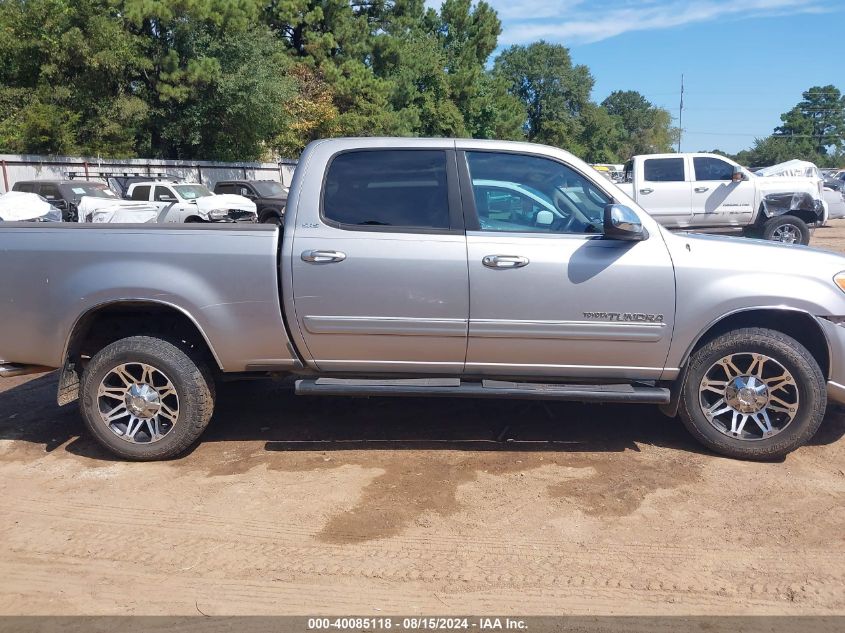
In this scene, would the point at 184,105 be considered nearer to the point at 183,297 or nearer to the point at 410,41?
the point at 410,41

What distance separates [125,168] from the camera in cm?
2947

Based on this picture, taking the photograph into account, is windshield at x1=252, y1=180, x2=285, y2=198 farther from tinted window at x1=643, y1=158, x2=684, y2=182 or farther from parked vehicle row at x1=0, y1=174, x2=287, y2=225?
tinted window at x1=643, y1=158, x2=684, y2=182

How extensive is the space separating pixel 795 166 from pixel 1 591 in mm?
23726

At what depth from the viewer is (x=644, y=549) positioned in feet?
12.1

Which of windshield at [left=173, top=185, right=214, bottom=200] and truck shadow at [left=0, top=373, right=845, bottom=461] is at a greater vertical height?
windshield at [left=173, top=185, right=214, bottom=200]

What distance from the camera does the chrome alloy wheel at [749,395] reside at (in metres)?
4.57

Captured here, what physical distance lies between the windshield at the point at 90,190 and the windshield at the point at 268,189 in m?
4.54

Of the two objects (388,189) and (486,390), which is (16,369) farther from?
(486,390)

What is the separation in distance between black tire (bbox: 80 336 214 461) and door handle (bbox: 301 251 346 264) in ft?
3.40

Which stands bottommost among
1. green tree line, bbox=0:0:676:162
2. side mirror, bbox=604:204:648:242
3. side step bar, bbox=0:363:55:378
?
side step bar, bbox=0:363:55:378

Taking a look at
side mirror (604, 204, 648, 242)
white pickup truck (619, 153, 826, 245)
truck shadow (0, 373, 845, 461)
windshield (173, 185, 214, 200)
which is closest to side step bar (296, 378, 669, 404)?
truck shadow (0, 373, 845, 461)

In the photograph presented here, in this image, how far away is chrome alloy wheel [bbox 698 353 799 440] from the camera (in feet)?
15.0

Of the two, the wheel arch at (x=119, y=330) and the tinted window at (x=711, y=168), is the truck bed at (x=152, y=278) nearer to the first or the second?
the wheel arch at (x=119, y=330)

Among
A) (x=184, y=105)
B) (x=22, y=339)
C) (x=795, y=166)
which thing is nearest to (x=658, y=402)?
(x=22, y=339)
